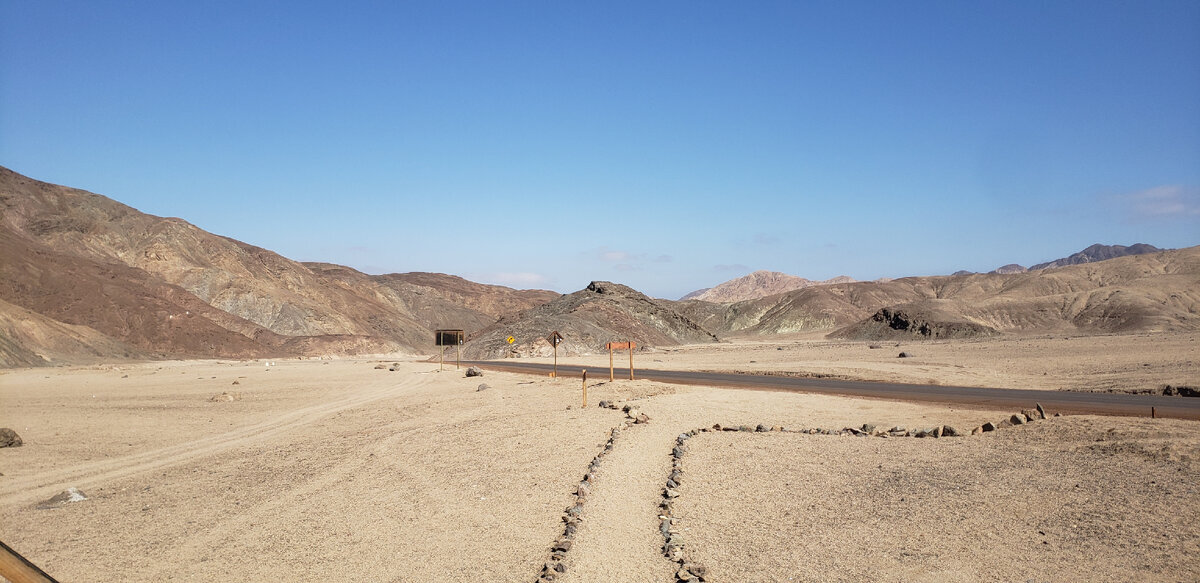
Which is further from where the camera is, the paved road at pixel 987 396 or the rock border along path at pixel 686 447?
the paved road at pixel 987 396

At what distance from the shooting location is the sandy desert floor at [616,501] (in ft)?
29.1

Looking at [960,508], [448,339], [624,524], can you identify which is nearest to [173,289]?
[448,339]

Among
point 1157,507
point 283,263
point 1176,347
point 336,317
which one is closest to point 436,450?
point 1157,507

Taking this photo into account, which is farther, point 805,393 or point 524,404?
point 805,393

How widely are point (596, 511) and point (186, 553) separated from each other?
5.58 metres

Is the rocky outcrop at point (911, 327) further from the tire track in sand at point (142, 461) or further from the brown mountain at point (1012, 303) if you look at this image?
the tire track in sand at point (142, 461)

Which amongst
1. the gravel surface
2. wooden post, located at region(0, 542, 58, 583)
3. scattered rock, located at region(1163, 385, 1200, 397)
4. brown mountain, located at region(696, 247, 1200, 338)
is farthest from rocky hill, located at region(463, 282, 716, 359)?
wooden post, located at region(0, 542, 58, 583)

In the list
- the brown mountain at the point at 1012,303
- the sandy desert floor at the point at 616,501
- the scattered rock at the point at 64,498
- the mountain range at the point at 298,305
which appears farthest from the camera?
the brown mountain at the point at 1012,303

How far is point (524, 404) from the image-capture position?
24.8 m

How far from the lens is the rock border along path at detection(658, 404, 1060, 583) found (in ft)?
28.2

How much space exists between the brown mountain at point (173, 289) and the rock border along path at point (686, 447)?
55.5 m

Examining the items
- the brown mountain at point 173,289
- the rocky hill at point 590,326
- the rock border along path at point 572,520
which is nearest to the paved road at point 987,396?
the rock border along path at point 572,520

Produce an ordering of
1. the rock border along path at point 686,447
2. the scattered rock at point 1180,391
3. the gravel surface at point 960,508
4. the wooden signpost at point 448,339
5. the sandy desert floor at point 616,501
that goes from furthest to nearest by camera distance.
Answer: the wooden signpost at point 448,339
the scattered rock at point 1180,391
the sandy desert floor at point 616,501
the rock border along path at point 686,447
the gravel surface at point 960,508

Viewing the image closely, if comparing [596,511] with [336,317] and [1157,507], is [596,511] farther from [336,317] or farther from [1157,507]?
[336,317]
